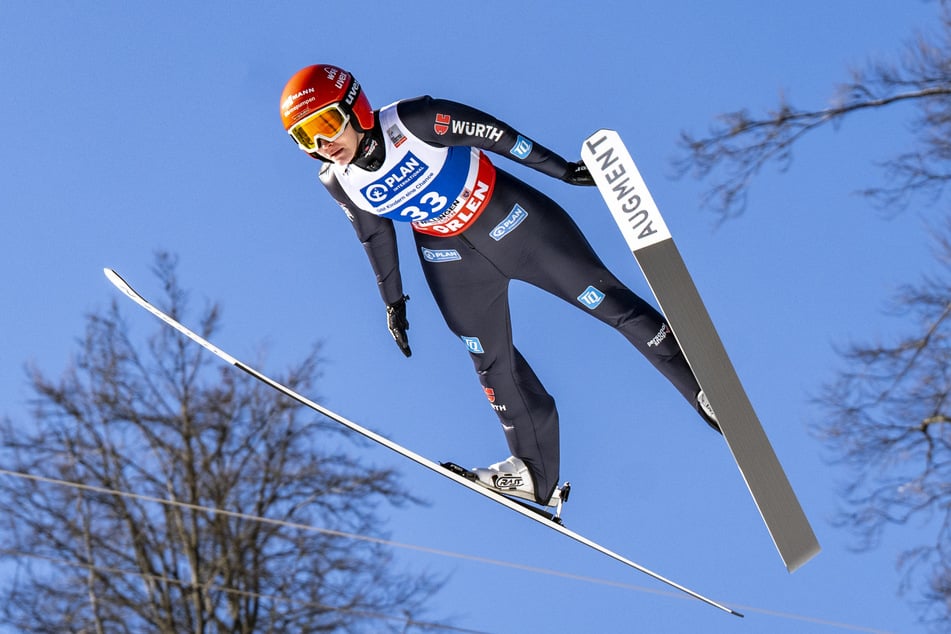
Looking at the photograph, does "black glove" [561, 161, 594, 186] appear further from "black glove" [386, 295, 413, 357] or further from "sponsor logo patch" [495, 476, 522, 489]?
"sponsor logo patch" [495, 476, 522, 489]

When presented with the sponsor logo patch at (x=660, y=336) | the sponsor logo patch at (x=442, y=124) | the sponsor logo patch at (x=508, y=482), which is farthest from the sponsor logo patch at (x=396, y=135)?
the sponsor logo patch at (x=508, y=482)

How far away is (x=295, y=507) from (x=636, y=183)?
5.96m

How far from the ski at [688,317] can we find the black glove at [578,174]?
72mm

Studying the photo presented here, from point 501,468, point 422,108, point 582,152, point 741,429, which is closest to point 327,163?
point 422,108

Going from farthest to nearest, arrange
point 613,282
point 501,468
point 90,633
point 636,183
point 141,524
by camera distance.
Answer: point 141,524, point 90,633, point 501,468, point 613,282, point 636,183

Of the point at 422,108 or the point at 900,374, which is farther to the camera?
the point at 900,374

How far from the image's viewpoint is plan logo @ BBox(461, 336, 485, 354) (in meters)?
4.16

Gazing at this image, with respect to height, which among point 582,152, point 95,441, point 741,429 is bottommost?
point 741,429

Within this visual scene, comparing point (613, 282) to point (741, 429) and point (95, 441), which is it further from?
point (95, 441)

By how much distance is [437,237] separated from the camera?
404 cm

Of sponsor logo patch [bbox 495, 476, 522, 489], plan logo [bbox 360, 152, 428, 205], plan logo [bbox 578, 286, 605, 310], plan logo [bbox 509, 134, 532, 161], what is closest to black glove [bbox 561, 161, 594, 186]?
plan logo [bbox 509, 134, 532, 161]

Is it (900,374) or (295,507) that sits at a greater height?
(295,507)

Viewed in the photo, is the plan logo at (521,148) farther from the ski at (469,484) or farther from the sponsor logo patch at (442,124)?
the ski at (469,484)

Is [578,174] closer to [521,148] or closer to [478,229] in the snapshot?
[521,148]
